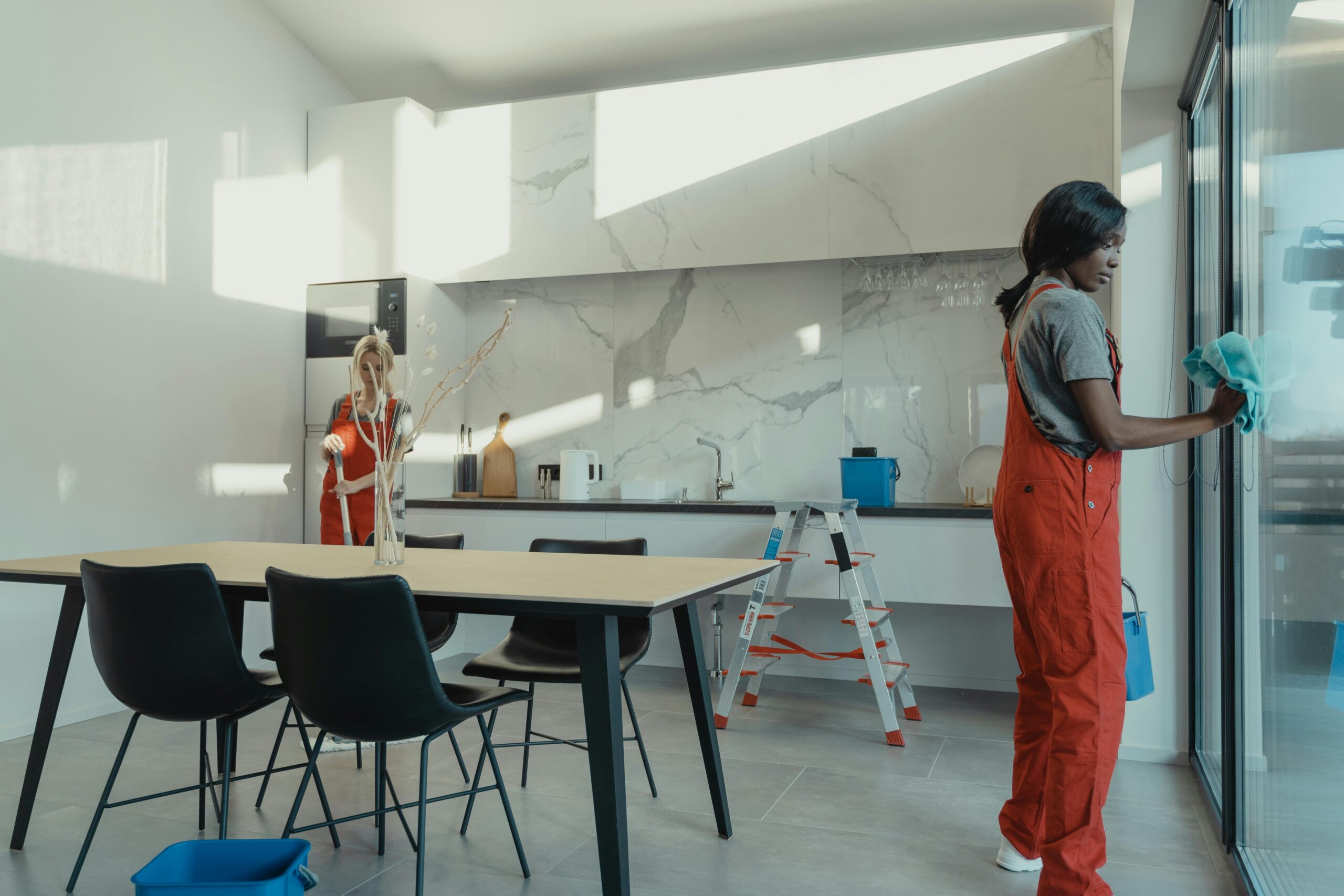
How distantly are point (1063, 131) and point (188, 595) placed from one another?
3.74m

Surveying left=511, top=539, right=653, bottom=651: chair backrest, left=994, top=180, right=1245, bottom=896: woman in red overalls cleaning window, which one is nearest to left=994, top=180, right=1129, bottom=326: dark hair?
left=994, top=180, right=1245, bottom=896: woman in red overalls cleaning window

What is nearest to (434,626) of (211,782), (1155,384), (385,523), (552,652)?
(552,652)

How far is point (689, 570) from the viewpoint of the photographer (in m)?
2.54

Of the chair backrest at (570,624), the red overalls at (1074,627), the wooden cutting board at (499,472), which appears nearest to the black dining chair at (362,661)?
the chair backrest at (570,624)

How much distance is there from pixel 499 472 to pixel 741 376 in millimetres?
1399

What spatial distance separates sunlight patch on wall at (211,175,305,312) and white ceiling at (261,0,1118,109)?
0.82 meters

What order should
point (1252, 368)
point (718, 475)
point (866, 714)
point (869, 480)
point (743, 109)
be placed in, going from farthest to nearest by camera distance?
point (718, 475) < point (743, 109) < point (869, 480) < point (866, 714) < point (1252, 368)

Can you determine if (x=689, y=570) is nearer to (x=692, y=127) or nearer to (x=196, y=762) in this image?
(x=196, y=762)

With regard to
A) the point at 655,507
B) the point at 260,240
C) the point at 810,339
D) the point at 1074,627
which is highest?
the point at 260,240

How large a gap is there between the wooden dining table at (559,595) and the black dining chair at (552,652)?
0.25m

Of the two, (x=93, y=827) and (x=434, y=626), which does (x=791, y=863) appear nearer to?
(x=434, y=626)

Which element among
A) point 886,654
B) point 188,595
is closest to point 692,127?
point 886,654

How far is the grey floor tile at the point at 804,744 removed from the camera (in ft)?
11.2

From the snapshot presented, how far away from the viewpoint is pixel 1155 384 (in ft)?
11.1
